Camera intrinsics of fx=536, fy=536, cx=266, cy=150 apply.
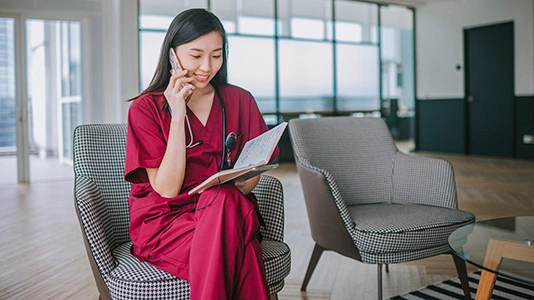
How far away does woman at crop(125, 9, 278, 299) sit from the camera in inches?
59.0

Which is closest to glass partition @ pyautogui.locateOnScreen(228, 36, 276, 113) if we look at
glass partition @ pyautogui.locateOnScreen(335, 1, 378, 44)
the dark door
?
glass partition @ pyautogui.locateOnScreen(335, 1, 378, 44)

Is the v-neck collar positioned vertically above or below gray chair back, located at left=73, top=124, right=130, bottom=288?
above

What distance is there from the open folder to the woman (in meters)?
0.04

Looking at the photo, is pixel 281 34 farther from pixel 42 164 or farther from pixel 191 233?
pixel 191 233

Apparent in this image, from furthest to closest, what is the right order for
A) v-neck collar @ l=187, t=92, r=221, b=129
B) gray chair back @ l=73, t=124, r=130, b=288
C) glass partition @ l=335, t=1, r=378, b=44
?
glass partition @ l=335, t=1, r=378, b=44 → gray chair back @ l=73, t=124, r=130, b=288 → v-neck collar @ l=187, t=92, r=221, b=129

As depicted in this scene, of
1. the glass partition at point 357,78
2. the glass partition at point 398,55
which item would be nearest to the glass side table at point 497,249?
the glass partition at point 357,78

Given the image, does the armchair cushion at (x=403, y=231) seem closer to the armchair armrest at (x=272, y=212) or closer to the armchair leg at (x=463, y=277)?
the armchair leg at (x=463, y=277)

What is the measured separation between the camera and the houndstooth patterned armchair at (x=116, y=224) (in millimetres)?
1570

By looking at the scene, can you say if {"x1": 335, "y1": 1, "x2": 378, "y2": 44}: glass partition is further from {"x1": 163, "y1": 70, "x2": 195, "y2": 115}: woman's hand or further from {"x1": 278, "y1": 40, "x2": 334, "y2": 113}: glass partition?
{"x1": 163, "y1": 70, "x2": 195, "y2": 115}: woman's hand

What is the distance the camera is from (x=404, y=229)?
7.24ft

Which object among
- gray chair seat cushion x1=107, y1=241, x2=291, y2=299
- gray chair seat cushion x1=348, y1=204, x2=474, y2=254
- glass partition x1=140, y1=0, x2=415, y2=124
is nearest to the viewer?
gray chair seat cushion x1=107, y1=241, x2=291, y2=299

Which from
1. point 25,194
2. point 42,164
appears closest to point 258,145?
point 25,194

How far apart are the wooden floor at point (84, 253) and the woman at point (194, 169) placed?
3.48ft

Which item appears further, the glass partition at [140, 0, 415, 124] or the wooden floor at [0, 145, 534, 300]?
the glass partition at [140, 0, 415, 124]
